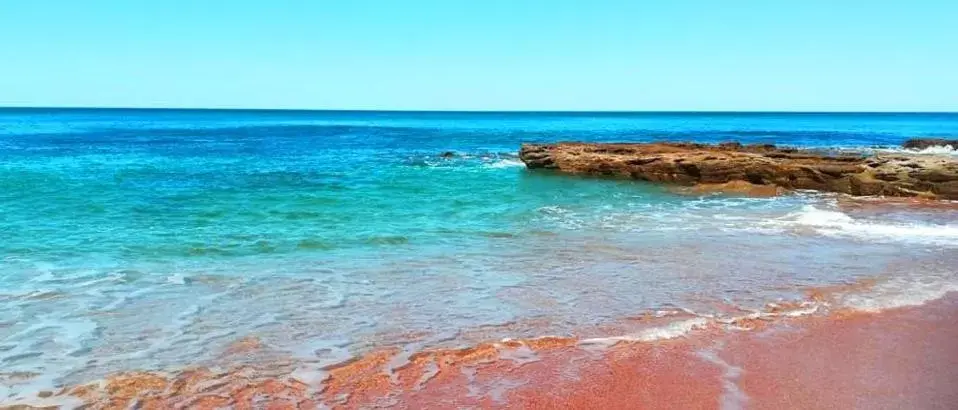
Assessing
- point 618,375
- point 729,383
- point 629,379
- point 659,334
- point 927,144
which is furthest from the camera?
point 927,144

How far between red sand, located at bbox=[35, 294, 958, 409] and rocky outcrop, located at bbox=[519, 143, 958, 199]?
56.4ft

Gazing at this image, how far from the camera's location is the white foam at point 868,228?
15055 millimetres

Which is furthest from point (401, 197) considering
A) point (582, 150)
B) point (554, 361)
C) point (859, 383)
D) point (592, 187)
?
point (859, 383)

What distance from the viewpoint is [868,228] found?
16.4 metres

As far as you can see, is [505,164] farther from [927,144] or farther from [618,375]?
[927,144]

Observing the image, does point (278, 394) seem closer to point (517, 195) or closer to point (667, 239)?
point (667, 239)

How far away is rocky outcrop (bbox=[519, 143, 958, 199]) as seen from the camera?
23.2 metres

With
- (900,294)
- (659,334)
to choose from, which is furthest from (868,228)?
(659,334)

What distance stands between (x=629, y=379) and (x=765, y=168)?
70.5ft

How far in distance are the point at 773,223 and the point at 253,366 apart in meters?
13.6

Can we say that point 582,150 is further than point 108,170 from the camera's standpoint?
Yes

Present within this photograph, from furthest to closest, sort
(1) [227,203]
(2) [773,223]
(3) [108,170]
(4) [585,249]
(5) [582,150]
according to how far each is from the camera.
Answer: (5) [582,150]
(3) [108,170]
(1) [227,203]
(2) [773,223]
(4) [585,249]

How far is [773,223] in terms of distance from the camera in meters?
17.2

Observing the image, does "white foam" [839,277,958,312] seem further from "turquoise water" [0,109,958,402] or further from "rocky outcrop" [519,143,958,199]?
"rocky outcrop" [519,143,958,199]
